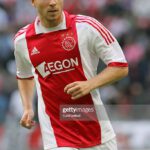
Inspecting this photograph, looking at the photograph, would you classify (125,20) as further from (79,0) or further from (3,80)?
(3,80)

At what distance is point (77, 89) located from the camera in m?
5.28

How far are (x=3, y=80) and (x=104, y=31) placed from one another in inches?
278

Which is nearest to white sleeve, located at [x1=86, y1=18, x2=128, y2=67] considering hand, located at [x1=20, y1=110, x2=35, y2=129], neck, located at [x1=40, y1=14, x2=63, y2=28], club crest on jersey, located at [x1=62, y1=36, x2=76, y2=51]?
club crest on jersey, located at [x1=62, y1=36, x2=76, y2=51]

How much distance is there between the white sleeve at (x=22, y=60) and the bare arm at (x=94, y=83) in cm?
68

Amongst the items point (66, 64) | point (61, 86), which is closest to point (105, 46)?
point (66, 64)

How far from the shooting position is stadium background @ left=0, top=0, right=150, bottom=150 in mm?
9789

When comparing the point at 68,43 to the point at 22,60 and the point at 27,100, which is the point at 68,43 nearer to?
the point at 22,60

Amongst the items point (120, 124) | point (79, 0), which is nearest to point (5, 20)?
point (79, 0)

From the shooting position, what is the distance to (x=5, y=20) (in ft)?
45.9

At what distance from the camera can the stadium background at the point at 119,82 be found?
Answer: 32.1 feet

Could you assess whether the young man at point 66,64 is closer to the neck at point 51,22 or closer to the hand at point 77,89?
the neck at point 51,22

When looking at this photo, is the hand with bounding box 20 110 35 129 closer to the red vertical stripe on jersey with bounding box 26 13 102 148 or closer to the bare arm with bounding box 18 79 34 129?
the bare arm with bounding box 18 79 34 129

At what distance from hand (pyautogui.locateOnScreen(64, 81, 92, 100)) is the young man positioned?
0.35ft

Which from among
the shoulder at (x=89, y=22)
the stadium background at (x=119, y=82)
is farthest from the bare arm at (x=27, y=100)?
the stadium background at (x=119, y=82)
